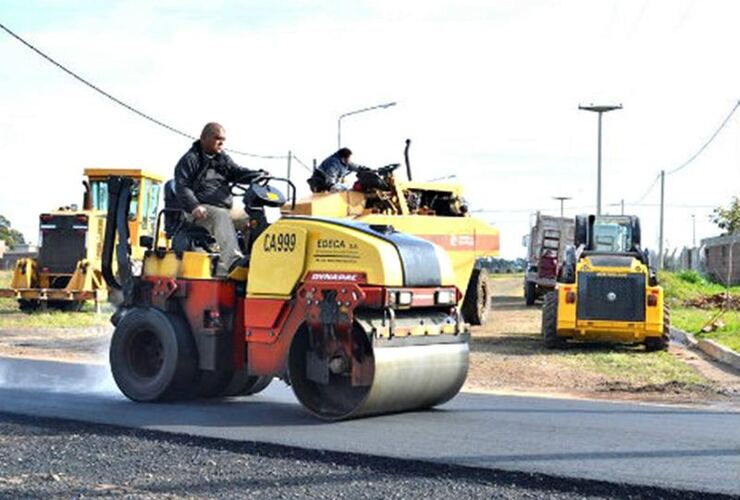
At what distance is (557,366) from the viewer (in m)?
15.4

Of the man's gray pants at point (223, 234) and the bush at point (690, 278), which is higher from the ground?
the bush at point (690, 278)

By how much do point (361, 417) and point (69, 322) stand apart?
15.5 m

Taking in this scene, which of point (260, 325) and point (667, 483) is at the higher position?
point (260, 325)

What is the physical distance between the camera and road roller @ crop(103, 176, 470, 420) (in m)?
8.41

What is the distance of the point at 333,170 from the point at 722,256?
39.7 metres

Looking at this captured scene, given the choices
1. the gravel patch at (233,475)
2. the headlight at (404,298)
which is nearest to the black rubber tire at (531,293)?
the headlight at (404,298)

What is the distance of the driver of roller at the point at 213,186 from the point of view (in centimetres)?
939

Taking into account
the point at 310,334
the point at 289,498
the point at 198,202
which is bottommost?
the point at 289,498

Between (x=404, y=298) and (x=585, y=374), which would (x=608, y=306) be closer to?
(x=585, y=374)

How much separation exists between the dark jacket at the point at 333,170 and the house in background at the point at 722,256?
3047 centimetres

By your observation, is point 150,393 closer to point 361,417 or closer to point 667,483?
point 361,417

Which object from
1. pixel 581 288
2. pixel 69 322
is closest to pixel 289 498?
pixel 581 288

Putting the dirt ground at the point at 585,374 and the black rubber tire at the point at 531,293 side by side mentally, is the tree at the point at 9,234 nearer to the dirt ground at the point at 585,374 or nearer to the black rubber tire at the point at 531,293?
the black rubber tire at the point at 531,293

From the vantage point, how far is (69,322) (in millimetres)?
22875
